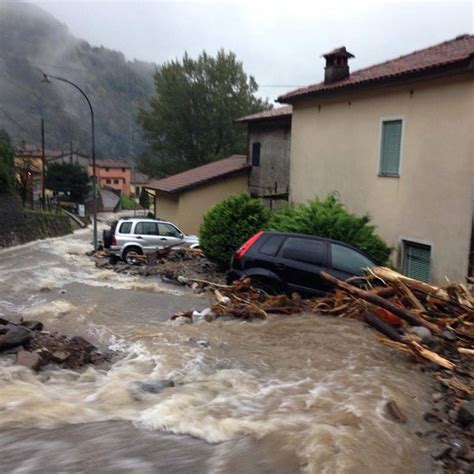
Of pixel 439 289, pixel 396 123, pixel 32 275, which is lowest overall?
pixel 32 275

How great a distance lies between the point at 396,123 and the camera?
562 inches

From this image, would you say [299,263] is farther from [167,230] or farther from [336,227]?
[167,230]

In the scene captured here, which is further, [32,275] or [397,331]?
[32,275]

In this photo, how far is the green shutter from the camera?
1423cm

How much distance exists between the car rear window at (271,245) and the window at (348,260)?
1.01 metres

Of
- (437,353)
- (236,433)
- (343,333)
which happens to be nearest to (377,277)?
(343,333)

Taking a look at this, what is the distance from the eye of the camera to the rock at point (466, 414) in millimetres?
4547

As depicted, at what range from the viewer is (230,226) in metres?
15.8

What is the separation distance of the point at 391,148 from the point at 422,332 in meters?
8.80

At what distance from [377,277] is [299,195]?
10.7m

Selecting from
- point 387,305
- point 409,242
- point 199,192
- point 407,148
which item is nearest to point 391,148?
point 407,148

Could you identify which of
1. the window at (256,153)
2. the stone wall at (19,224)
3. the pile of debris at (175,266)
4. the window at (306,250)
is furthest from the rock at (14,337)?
the window at (256,153)

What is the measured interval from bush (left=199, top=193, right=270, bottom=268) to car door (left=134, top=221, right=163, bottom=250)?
305 centimetres

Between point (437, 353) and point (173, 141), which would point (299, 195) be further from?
point (173, 141)
